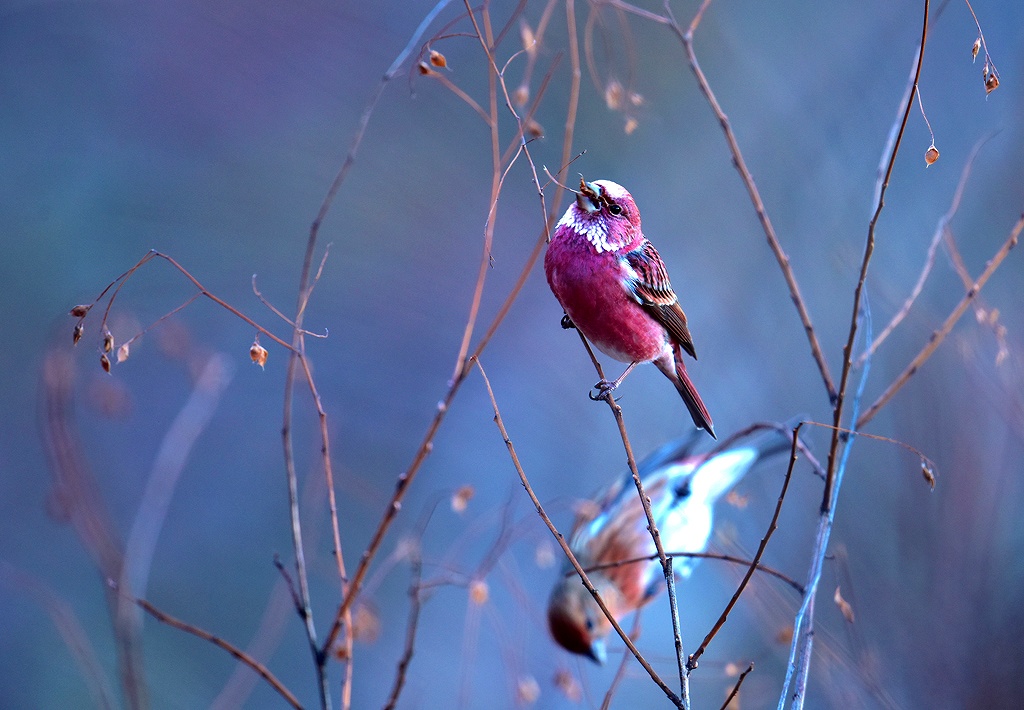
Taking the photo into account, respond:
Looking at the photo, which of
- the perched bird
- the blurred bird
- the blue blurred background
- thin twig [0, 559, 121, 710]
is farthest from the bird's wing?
thin twig [0, 559, 121, 710]

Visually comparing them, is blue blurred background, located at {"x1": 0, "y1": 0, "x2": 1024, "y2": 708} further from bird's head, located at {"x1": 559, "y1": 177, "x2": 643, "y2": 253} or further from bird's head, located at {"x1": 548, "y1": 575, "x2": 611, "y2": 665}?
bird's head, located at {"x1": 559, "y1": 177, "x2": 643, "y2": 253}

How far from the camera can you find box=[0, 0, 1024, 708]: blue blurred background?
63.4 inches

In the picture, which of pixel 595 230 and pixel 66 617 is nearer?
pixel 595 230

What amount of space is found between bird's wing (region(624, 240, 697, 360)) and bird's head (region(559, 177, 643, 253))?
24mm

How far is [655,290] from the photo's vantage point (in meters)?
0.99

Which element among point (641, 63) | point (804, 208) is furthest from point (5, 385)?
point (804, 208)

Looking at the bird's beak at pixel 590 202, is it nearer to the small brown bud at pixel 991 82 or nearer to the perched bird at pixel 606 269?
the perched bird at pixel 606 269

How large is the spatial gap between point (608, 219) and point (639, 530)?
57 centimetres

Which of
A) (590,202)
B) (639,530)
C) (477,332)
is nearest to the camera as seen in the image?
(590,202)

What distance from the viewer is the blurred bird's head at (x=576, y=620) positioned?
A: 134 cm

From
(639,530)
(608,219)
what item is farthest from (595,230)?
(639,530)

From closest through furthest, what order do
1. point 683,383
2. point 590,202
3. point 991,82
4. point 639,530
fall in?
1. point 991,82
2. point 590,202
3. point 683,383
4. point 639,530

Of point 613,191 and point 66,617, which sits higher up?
point 613,191

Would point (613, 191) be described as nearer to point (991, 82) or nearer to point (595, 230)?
point (595, 230)
